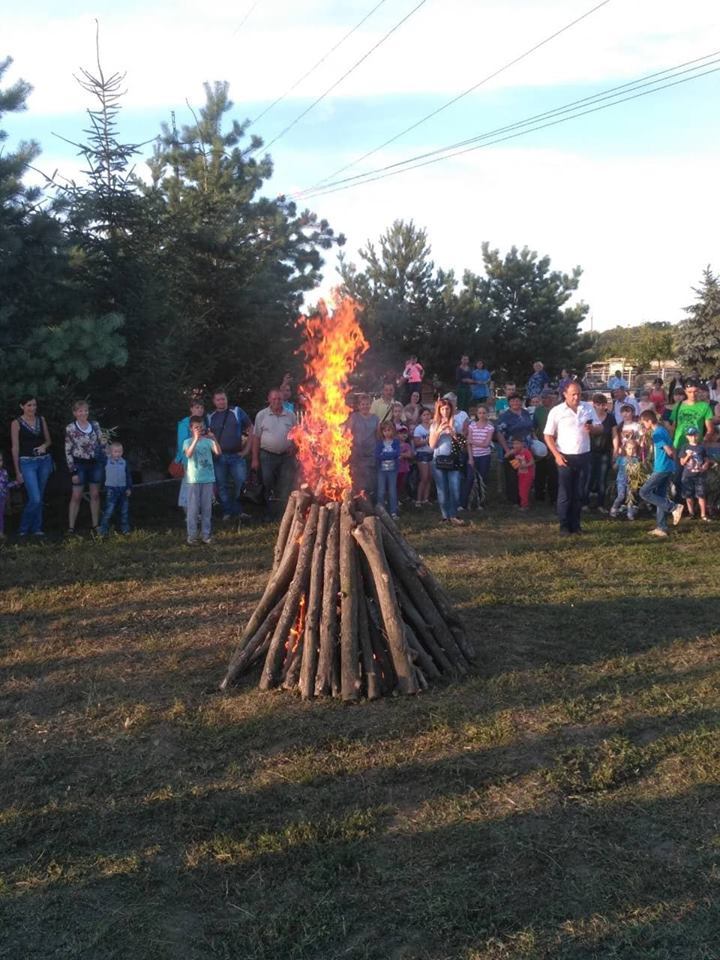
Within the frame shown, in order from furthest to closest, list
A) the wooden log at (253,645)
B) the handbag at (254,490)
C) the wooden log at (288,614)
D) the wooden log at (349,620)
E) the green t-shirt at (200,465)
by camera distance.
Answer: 1. the handbag at (254,490)
2. the green t-shirt at (200,465)
3. the wooden log at (253,645)
4. the wooden log at (288,614)
5. the wooden log at (349,620)

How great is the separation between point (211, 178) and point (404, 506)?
8584mm

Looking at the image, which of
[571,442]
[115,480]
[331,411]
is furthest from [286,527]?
[115,480]

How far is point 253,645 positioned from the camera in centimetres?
631

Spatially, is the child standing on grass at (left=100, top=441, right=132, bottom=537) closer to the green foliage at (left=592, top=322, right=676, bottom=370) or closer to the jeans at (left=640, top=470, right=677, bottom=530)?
the jeans at (left=640, top=470, right=677, bottom=530)

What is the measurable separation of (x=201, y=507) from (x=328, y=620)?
5.38 m

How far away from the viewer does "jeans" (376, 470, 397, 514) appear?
12344mm

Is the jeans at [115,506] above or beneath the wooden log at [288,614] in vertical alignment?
above

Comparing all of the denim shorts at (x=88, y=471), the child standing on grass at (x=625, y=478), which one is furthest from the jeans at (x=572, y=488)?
the denim shorts at (x=88, y=471)

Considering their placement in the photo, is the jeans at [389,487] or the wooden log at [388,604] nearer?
the wooden log at [388,604]

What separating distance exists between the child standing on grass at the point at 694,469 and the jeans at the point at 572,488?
1.70m

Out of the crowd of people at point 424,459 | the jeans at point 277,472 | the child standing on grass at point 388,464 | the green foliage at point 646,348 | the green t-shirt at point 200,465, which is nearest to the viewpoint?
the green t-shirt at point 200,465

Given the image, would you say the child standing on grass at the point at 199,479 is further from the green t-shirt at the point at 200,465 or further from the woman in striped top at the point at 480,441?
the woman in striped top at the point at 480,441

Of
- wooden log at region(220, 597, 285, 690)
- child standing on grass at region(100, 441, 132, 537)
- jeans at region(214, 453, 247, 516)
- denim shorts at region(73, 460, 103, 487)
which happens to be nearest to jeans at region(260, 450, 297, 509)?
jeans at region(214, 453, 247, 516)

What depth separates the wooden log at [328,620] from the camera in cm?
593
